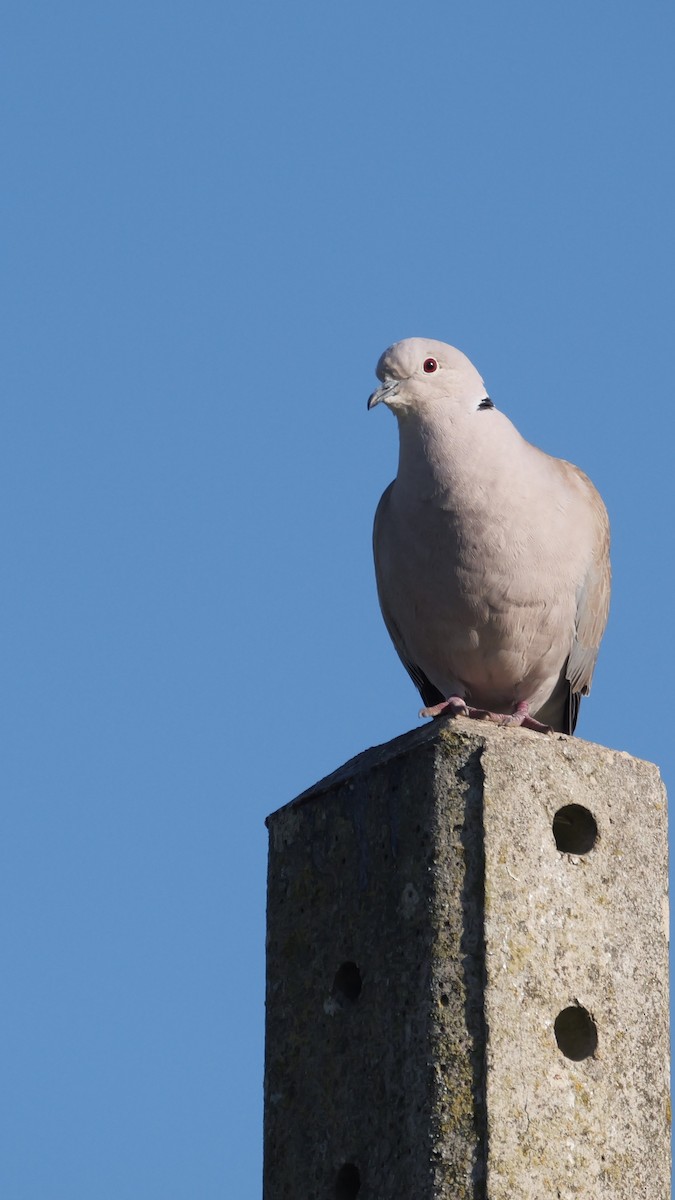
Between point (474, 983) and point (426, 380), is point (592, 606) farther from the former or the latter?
point (474, 983)

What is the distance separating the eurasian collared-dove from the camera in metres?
9.14

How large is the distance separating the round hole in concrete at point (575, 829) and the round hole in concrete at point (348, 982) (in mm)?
890

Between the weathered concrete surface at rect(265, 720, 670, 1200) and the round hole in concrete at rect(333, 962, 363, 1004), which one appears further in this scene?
the round hole in concrete at rect(333, 962, 363, 1004)

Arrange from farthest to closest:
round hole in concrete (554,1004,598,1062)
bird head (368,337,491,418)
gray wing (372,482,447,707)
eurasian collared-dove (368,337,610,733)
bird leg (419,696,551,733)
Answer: gray wing (372,482,447,707) → bird head (368,337,491,418) → eurasian collared-dove (368,337,610,733) → bird leg (419,696,551,733) → round hole in concrete (554,1004,598,1062)

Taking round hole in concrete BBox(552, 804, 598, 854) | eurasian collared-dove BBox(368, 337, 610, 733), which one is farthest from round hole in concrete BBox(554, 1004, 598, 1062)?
eurasian collared-dove BBox(368, 337, 610, 733)

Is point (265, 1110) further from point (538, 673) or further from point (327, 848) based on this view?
point (538, 673)

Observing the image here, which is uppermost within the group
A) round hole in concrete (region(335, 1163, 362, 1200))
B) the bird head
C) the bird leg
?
the bird head

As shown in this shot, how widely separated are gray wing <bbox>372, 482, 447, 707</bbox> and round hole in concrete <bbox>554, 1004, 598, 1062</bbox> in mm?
2667

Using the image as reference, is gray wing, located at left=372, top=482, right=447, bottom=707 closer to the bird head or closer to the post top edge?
the bird head

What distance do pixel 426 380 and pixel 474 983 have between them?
11.1 ft

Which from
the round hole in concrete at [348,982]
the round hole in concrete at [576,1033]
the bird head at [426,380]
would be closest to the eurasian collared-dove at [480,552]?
the bird head at [426,380]

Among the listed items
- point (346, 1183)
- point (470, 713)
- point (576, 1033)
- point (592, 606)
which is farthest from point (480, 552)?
point (346, 1183)

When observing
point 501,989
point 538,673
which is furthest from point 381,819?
point 538,673

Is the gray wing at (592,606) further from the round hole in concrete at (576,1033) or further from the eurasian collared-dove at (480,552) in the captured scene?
the round hole in concrete at (576,1033)
